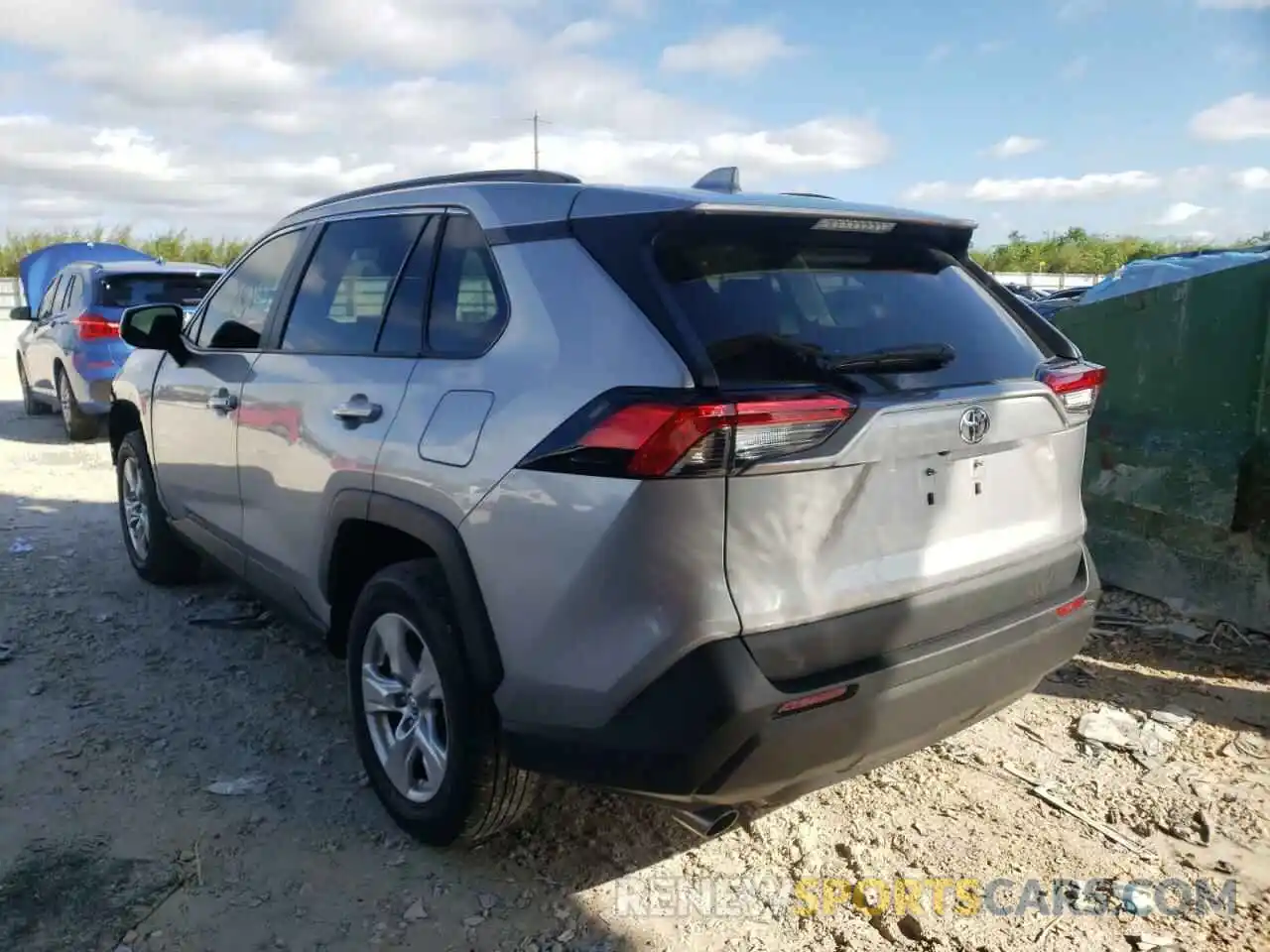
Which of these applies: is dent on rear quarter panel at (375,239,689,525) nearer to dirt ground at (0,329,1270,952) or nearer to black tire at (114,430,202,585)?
dirt ground at (0,329,1270,952)

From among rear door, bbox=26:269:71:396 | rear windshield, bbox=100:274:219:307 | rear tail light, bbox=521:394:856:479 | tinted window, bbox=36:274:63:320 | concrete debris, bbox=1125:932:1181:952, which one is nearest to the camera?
rear tail light, bbox=521:394:856:479

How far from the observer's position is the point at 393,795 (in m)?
2.94

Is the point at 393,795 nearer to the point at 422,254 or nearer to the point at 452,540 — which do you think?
the point at 452,540

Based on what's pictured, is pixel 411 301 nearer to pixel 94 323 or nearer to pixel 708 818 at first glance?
pixel 708 818

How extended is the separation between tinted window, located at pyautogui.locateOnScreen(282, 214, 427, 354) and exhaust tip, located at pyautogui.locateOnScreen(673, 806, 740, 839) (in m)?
1.64

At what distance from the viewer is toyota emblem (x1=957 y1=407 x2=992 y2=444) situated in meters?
2.41

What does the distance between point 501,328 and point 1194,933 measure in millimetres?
2284

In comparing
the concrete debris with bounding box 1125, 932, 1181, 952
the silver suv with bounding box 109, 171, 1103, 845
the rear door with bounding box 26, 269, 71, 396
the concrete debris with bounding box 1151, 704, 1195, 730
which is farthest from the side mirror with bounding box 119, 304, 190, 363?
the rear door with bounding box 26, 269, 71, 396

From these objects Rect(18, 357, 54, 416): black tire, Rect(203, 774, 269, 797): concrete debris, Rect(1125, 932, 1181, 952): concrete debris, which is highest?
Rect(18, 357, 54, 416): black tire

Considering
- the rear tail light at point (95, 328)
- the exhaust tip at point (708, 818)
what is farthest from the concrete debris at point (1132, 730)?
the rear tail light at point (95, 328)

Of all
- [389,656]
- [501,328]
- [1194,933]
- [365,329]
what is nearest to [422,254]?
[365,329]

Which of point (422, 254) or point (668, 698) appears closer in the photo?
point (668, 698)

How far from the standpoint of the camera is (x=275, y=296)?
3799mm

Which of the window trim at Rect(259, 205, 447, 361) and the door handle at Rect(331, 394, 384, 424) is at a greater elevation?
the window trim at Rect(259, 205, 447, 361)
